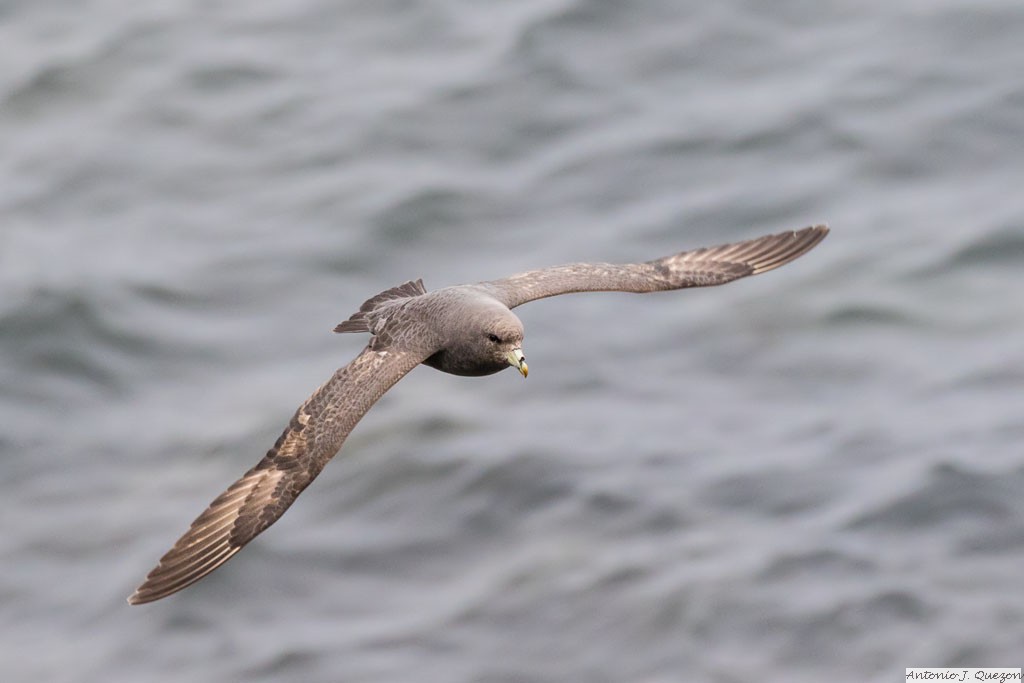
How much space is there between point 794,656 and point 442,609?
3327 mm

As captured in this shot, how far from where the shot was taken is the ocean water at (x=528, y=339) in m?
16.0

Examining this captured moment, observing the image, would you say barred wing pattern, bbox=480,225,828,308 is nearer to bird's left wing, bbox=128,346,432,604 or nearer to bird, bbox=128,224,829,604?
bird, bbox=128,224,829,604

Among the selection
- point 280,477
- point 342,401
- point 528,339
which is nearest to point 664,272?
point 342,401

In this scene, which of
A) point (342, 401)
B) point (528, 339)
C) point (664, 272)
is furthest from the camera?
point (528, 339)

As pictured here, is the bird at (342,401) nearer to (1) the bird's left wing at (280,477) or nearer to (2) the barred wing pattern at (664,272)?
(1) the bird's left wing at (280,477)

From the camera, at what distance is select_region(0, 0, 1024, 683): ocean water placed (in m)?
16.0

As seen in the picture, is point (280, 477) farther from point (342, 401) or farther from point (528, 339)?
point (528, 339)

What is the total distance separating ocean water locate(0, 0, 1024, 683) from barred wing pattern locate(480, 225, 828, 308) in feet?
11.9

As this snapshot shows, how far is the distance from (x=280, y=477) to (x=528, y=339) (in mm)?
8266

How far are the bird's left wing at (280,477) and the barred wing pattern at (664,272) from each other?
1394mm

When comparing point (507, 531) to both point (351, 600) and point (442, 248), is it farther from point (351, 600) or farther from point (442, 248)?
point (442, 248)

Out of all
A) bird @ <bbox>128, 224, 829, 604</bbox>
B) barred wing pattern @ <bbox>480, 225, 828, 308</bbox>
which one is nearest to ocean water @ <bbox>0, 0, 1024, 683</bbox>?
barred wing pattern @ <bbox>480, 225, 828, 308</bbox>

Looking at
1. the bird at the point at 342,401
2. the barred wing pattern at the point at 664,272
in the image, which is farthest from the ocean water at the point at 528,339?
the bird at the point at 342,401

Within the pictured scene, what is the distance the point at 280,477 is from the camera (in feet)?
36.4
